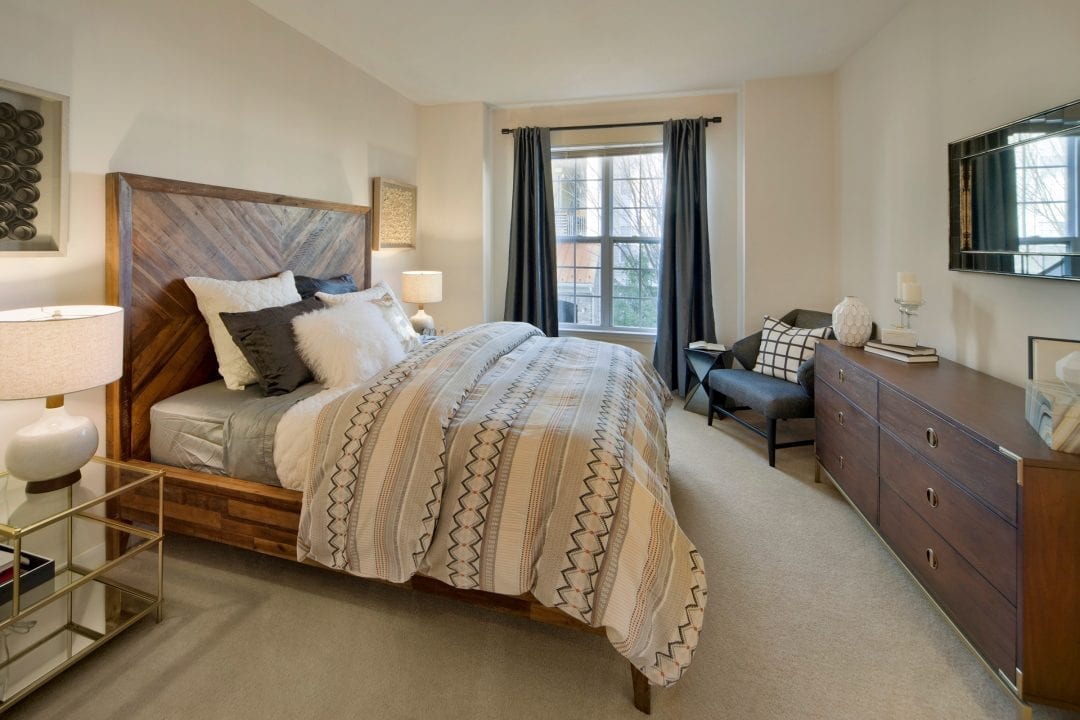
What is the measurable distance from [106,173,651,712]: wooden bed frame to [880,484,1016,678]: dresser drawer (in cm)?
110

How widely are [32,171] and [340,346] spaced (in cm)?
118

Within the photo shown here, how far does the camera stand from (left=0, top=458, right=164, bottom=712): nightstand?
1461mm

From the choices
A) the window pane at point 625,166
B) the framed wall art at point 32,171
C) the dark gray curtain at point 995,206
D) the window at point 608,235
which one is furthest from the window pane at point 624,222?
the framed wall art at point 32,171

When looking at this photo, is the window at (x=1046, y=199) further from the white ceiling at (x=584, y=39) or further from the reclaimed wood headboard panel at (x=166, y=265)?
the reclaimed wood headboard panel at (x=166, y=265)

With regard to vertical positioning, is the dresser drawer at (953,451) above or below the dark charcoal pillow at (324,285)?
below

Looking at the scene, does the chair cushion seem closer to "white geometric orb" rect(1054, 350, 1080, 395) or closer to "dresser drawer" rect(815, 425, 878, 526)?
"dresser drawer" rect(815, 425, 878, 526)

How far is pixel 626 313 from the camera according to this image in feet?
16.1

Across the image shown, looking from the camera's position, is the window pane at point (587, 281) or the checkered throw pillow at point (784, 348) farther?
the window pane at point (587, 281)

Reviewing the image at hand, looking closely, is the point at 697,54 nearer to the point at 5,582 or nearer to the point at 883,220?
the point at 883,220

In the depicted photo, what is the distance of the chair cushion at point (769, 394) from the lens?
121 inches

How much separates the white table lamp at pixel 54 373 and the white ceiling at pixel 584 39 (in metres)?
2.13

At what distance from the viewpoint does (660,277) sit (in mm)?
4527

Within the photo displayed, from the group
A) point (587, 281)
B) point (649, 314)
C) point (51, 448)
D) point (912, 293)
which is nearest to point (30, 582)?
point (51, 448)

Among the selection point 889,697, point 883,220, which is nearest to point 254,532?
point 889,697
